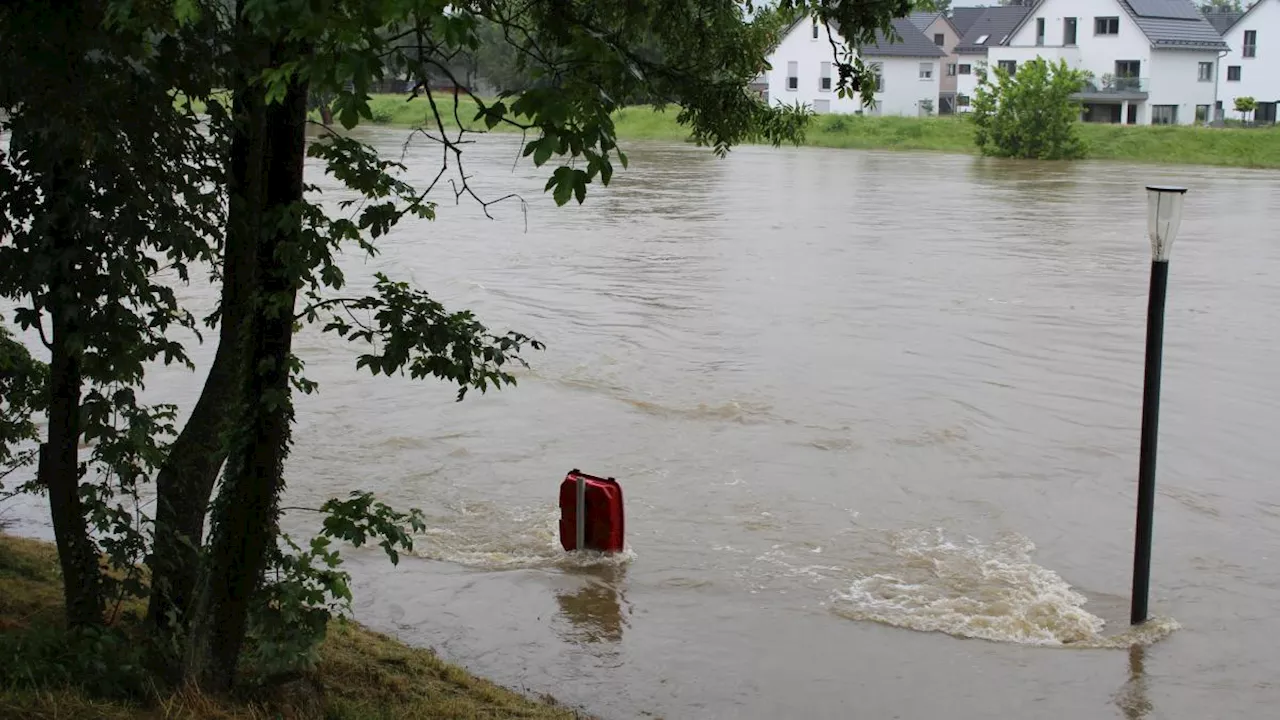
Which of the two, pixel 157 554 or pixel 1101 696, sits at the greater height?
pixel 157 554

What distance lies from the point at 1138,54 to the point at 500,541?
65502 millimetres

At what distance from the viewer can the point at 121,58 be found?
17.1 ft

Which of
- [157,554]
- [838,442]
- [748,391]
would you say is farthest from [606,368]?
[157,554]

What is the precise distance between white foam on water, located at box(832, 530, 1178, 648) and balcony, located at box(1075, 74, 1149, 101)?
61773mm

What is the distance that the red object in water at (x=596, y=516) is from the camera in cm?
1087

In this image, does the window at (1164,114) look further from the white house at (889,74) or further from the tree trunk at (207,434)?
the tree trunk at (207,434)

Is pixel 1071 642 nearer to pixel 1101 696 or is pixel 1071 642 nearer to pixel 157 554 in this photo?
pixel 1101 696

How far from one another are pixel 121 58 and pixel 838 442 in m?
11.2

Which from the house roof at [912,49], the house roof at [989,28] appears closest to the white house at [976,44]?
the house roof at [989,28]

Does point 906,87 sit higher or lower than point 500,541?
higher

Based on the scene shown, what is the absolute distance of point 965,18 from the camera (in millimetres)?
92000

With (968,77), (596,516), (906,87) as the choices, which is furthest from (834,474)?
(968,77)

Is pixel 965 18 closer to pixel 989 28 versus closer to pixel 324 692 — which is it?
pixel 989 28

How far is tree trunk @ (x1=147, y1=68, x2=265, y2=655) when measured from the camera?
19.5 feet
